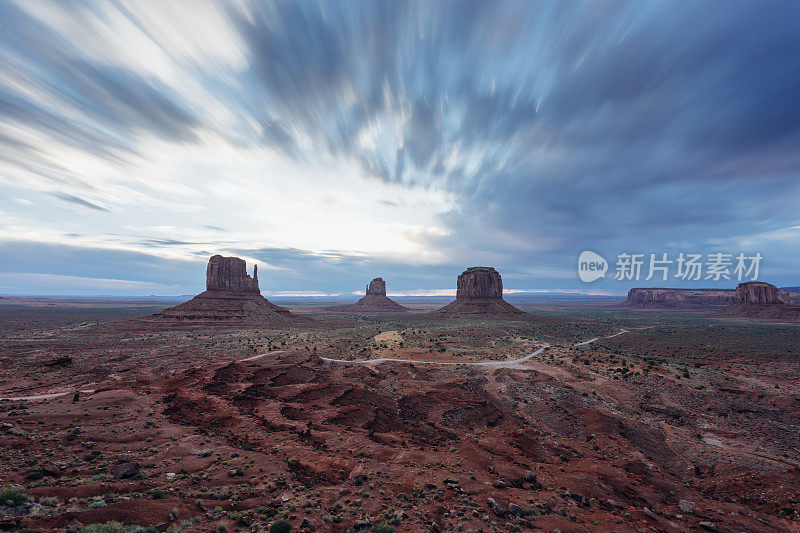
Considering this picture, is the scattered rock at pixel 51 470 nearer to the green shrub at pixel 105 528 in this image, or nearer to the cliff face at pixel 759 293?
the green shrub at pixel 105 528

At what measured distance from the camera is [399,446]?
64.2ft

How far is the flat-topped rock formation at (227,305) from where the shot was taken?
298 ft

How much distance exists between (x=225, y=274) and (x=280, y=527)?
117 meters

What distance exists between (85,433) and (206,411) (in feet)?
21.5

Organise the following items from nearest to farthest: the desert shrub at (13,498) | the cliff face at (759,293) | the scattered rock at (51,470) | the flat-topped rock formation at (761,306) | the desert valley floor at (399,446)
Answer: the desert shrub at (13,498), the desert valley floor at (399,446), the scattered rock at (51,470), the flat-topped rock formation at (761,306), the cliff face at (759,293)

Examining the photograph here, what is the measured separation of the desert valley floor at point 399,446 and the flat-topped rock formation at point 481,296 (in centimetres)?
8722

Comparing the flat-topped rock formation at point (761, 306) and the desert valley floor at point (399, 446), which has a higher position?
the flat-topped rock formation at point (761, 306)

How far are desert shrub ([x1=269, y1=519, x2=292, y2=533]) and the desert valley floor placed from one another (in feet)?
2.35

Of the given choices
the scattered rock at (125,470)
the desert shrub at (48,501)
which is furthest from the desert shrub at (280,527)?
the scattered rock at (125,470)

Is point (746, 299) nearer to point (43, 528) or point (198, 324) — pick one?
point (43, 528)

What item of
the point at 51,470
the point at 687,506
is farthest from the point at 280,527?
the point at 687,506

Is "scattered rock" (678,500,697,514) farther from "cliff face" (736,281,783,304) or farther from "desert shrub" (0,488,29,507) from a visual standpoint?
"cliff face" (736,281,783,304)

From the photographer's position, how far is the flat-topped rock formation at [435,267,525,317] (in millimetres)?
129738

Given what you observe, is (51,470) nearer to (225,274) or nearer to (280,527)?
(280,527)
